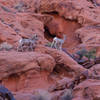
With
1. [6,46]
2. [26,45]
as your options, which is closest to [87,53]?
[26,45]

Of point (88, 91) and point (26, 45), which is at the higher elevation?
point (26, 45)

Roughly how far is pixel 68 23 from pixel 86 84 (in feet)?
44.6

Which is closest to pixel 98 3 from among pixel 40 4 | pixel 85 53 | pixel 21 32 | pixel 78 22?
pixel 78 22

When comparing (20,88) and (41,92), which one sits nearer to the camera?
(41,92)

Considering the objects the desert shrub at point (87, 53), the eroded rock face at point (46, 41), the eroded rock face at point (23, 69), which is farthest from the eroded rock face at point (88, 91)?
the desert shrub at point (87, 53)

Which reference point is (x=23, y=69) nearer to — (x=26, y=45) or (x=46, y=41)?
(x=26, y=45)

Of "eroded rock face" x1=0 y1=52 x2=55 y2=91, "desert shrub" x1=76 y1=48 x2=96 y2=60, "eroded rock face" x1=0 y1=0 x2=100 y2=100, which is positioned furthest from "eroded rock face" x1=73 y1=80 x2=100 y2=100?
"desert shrub" x1=76 y1=48 x2=96 y2=60

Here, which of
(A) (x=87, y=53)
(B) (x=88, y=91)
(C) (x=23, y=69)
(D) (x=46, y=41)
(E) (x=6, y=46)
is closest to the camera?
(B) (x=88, y=91)

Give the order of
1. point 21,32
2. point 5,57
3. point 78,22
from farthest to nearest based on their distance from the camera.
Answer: point 78,22
point 21,32
point 5,57

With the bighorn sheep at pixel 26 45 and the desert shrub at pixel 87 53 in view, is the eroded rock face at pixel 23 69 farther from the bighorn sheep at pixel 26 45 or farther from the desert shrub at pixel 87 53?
the desert shrub at pixel 87 53

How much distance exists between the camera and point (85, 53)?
1570 centimetres

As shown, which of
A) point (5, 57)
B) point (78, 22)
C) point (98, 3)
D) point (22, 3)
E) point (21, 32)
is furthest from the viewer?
point (98, 3)

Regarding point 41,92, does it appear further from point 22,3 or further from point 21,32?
point 22,3

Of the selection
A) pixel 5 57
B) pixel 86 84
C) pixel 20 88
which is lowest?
pixel 20 88
